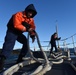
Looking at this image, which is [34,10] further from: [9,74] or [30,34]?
[9,74]

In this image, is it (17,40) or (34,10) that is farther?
(17,40)

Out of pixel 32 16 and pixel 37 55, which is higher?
pixel 32 16

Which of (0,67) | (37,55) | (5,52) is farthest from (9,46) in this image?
(37,55)

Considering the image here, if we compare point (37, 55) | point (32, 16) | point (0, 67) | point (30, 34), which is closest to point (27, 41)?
point (30, 34)

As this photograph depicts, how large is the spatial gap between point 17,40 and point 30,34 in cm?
42

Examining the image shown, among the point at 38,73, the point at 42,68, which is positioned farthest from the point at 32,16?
the point at 38,73

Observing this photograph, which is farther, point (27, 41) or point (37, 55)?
point (37, 55)

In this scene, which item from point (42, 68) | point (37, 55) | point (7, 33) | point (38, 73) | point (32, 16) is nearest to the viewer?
point (38, 73)

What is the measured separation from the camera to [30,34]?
4965mm

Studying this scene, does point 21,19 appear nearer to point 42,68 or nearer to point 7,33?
point 7,33

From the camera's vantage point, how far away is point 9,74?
4.02 meters

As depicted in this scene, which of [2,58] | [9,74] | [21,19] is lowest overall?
[9,74]

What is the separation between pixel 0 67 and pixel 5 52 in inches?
11.5

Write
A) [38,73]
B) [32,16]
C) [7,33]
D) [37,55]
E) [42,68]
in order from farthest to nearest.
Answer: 1. [37,55]
2. [32,16]
3. [7,33]
4. [42,68]
5. [38,73]
